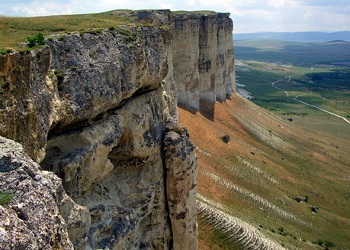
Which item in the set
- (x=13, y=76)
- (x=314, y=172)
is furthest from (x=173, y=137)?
(x=314, y=172)

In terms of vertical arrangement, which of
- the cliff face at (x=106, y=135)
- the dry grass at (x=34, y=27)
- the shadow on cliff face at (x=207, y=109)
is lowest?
the shadow on cliff face at (x=207, y=109)

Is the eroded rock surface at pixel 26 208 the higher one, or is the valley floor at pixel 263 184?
the eroded rock surface at pixel 26 208

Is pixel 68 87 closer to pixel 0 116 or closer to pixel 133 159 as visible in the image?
pixel 0 116

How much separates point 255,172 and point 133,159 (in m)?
33.4

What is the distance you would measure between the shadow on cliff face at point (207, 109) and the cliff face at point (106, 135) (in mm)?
35680

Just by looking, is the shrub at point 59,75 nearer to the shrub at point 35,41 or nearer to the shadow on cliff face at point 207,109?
the shrub at point 35,41

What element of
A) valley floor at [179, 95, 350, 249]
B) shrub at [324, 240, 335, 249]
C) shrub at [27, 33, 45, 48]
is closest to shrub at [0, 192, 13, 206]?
shrub at [27, 33, 45, 48]

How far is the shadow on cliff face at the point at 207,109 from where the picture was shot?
200 ft

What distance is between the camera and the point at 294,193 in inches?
1951

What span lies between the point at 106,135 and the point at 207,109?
156ft

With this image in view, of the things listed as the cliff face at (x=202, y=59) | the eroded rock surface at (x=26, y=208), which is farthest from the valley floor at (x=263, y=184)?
the eroded rock surface at (x=26, y=208)

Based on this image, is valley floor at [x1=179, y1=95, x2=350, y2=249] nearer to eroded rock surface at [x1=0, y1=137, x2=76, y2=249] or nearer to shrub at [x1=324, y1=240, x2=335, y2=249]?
shrub at [x1=324, y1=240, x2=335, y2=249]

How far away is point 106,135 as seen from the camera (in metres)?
16.3

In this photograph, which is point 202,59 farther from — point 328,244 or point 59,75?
point 59,75
